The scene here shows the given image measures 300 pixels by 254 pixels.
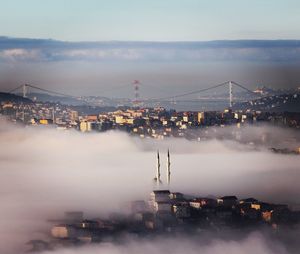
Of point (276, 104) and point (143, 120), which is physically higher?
point (276, 104)

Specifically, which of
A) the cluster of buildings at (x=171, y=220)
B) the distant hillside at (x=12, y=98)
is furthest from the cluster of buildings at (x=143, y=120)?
the cluster of buildings at (x=171, y=220)

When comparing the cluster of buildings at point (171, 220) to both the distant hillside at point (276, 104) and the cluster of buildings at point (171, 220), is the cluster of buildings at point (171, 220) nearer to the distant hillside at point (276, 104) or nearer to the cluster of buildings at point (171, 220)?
the cluster of buildings at point (171, 220)

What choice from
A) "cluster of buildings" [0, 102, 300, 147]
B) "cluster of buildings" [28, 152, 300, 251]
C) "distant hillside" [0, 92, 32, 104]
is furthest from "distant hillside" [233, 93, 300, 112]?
"cluster of buildings" [28, 152, 300, 251]

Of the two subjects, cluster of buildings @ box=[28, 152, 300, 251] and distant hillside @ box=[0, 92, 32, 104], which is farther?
distant hillside @ box=[0, 92, 32, 104]

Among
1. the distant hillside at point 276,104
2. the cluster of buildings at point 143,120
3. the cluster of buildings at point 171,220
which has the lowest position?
the cluster of buildings at point 171,220

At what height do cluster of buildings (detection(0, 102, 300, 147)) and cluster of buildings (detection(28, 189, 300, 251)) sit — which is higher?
cluster of buildings (detection(0, 102, 300, 147))

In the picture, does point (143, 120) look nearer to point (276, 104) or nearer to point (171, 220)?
point (276, 104)

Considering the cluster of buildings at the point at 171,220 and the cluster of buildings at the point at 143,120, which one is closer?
the cluster of buildings at the point at 171,220

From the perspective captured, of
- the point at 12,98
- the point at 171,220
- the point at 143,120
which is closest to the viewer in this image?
the point at 171,220

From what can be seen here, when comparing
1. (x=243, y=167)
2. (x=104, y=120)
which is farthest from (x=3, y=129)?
(x=243, y=167)

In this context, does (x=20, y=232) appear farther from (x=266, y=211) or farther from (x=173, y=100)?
(x=173, y=100)

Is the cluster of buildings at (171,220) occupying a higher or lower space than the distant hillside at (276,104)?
lower

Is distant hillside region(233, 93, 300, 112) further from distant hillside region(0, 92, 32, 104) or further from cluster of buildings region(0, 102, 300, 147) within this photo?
distant hillside region(0, 92, 32, 104)

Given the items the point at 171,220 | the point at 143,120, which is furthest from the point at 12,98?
the point at 171,220
